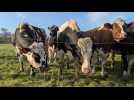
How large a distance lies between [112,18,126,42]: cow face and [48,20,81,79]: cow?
1.97 feet

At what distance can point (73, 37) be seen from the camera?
27.5 feet

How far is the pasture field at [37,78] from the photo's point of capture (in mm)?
8273

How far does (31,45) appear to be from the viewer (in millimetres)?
8352

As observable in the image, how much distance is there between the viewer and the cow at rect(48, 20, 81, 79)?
8.32 meters

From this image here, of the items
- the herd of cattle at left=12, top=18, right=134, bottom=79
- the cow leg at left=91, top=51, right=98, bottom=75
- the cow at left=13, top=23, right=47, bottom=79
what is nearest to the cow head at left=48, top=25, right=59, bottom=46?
the herd of cattle at left=12, top=18, right=134, bottom=79

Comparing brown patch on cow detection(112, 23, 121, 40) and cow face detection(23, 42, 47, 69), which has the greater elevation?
brown patch on cow detection(112, 23, 121, 40)

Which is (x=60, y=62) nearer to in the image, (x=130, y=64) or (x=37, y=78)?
(x=37, y=78)

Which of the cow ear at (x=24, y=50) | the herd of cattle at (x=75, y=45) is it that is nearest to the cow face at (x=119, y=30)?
the herd of cattle at (x=75, y=45)

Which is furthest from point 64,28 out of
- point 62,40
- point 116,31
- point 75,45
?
point 116,31

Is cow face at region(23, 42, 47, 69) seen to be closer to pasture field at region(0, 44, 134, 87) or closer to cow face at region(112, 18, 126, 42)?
pasture field at region(0, 44, 134, 87)
